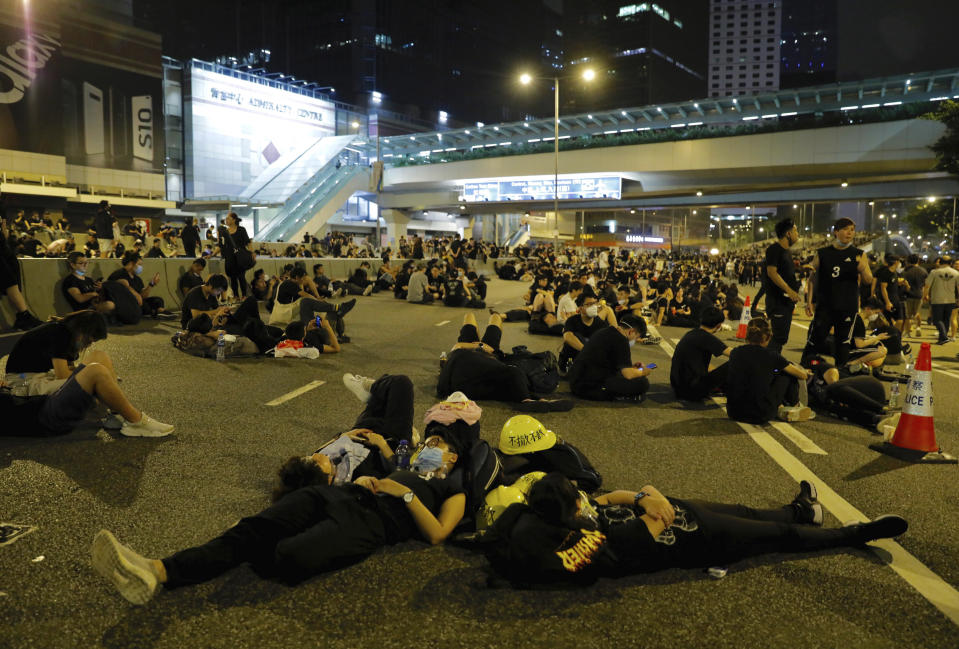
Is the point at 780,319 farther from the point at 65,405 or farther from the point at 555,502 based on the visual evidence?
the point at 65,405

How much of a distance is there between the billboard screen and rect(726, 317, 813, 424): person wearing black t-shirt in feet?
175

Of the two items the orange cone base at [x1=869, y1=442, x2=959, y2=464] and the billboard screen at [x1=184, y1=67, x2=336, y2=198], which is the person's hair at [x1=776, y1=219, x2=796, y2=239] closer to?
the orange cone base at [x1=869, y1=442, x2=959, y2=464]

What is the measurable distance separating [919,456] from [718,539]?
3.27 meters

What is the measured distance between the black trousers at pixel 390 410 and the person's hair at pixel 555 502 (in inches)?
82.3

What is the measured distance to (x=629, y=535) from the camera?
11.1 ft

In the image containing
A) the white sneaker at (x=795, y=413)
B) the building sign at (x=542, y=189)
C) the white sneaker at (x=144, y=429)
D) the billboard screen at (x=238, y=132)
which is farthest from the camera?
the billboard screen at (x=238, y=132)

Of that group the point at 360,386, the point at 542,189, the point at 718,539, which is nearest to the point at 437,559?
the point at 718,539

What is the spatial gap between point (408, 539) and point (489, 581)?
0.66m

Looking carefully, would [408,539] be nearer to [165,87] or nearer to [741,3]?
[165,87]

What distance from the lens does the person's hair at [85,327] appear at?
226 inches

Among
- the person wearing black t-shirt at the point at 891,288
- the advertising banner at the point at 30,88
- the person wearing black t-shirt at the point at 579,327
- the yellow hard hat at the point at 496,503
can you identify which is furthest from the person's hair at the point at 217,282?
the advertising banner at the point at 30,88

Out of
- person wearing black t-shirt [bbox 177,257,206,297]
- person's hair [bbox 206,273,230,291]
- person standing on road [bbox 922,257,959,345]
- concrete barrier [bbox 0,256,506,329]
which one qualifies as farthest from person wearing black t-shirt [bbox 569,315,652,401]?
person standing on road [bbox 922,257,959,345]

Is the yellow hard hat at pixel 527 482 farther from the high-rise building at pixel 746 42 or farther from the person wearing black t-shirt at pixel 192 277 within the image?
the high-rise building at pixel 746 42

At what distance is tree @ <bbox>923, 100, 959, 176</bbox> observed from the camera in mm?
28172
